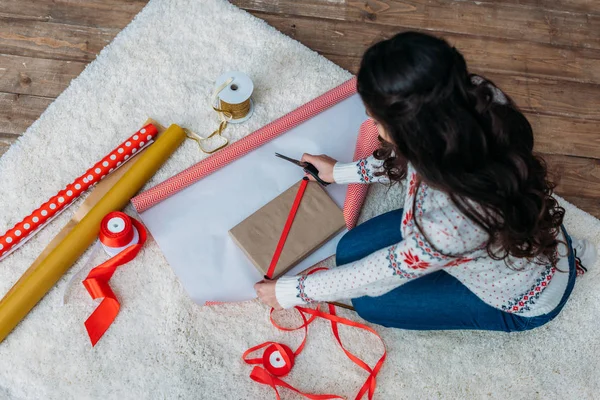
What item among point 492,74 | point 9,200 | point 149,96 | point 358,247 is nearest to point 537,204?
point 358,247

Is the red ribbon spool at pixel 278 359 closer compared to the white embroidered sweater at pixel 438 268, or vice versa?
the white embroidered sweater at pixel 438 268

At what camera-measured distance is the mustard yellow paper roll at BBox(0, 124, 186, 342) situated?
116 centimetres

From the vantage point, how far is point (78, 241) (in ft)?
3.96

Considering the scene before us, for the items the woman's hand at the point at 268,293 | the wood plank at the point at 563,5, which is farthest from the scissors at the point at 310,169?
the wood plank at the point at 563,5

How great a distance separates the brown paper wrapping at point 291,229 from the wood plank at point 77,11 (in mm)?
667

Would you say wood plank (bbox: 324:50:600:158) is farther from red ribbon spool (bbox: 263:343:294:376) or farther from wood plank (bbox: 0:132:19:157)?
wood plank (bbox: 0:132:19:157)

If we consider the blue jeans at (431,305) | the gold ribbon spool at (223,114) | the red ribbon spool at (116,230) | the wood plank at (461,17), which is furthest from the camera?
the wood plank at (461,17)

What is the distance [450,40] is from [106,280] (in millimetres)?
1069

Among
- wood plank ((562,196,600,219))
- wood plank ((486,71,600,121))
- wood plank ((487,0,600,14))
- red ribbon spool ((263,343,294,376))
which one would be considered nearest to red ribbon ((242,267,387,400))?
red ribbon spool ((263,343,294,376))

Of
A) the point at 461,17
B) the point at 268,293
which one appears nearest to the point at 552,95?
the point at 461,17

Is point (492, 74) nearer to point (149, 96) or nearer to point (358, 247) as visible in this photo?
point (358, 247)

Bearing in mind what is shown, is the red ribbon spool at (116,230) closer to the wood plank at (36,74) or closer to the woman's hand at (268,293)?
the woman's hand at (268,293)

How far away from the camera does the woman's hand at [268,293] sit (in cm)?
112

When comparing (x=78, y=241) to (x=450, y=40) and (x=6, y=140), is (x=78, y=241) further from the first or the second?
(x=450, y=40)
